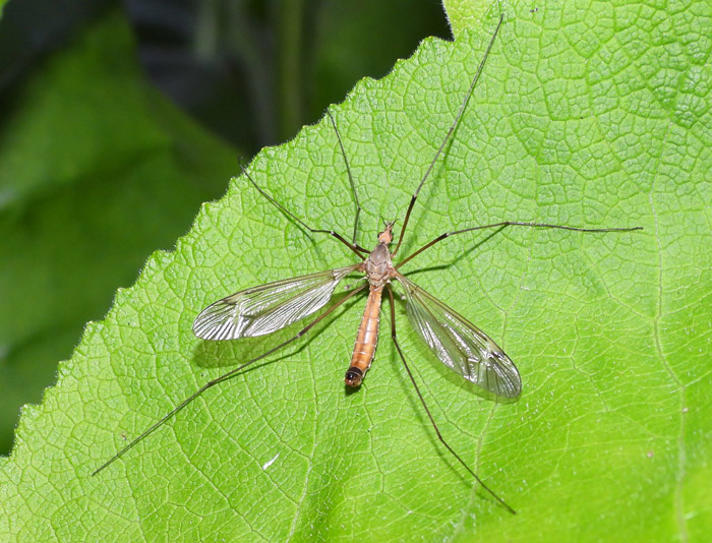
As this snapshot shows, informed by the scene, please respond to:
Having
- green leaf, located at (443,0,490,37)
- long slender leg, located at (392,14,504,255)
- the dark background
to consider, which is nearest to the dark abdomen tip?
long slender leg, located at (392,14,504,255)

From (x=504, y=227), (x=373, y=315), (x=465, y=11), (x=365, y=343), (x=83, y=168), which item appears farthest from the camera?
(x=83, y=168)

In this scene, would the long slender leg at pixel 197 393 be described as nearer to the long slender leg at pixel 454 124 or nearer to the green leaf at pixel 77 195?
the long slender leg at pixel 454 124

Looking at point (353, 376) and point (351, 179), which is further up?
point (351, 179)

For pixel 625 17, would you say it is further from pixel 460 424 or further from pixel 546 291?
pixel 460 424

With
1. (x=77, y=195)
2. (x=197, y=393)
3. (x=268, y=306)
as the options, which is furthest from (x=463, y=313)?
(x=77, y=195)

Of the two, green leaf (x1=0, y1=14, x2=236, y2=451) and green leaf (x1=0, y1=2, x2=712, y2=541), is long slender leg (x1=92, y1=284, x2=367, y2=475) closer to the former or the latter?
green leaf (x1=0, y1=2, x2=712, y2=541)

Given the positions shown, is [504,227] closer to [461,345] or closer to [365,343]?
[461,345]
